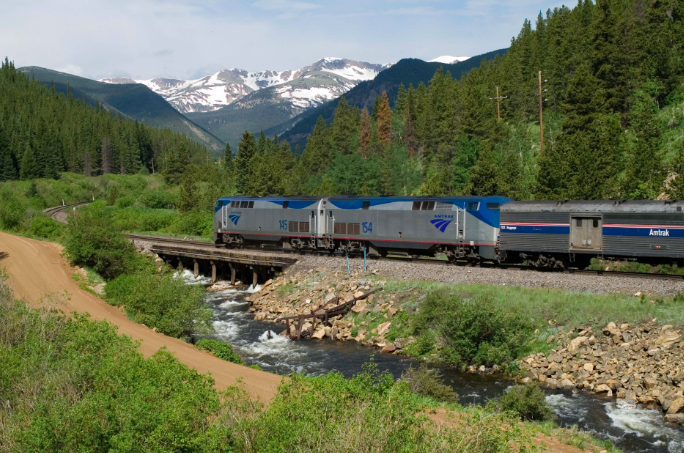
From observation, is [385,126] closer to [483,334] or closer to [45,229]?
[45,229]

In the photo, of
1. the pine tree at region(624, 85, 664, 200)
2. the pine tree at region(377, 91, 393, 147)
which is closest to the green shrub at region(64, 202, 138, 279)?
the pine tree at region(624, 85, 664, 200)

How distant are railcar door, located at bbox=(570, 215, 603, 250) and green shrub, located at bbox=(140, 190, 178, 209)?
79460mm

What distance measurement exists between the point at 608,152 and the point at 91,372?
4434 cm

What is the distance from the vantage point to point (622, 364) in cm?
2027

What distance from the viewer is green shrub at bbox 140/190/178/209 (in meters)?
98.3

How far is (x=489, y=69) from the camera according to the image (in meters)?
99.5

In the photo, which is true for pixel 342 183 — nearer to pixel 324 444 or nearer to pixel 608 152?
pixel 608 152

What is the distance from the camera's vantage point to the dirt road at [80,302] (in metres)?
18.6

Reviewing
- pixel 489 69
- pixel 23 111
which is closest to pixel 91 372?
pixel 489 69

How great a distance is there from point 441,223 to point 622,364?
49.7ft

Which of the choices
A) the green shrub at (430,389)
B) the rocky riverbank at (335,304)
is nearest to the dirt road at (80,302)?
the green shrub at (430,389)


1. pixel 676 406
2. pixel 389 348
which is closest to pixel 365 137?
pixel 389 348

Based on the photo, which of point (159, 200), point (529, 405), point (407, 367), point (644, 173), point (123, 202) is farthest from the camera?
point (159, 200)

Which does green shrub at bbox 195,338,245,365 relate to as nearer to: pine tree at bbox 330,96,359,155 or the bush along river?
the bush along river
